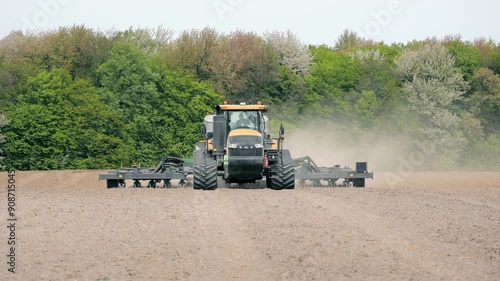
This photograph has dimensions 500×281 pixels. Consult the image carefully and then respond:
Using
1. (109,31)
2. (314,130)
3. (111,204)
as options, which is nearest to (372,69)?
(314,130)

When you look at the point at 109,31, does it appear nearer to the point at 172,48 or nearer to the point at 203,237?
the point at 172,48

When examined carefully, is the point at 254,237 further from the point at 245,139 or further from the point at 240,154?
the point at 245,139

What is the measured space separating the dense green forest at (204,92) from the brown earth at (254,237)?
37.0 meters

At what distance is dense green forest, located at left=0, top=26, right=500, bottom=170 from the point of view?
2466 inches

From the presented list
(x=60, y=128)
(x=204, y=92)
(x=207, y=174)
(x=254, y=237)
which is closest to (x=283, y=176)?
(x=207, y=174)

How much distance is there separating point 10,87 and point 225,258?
174 feet

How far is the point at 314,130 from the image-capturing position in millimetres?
75000

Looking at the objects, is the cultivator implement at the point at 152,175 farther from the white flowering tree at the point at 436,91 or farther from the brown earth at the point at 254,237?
the white flowering tree at the point at 436,91

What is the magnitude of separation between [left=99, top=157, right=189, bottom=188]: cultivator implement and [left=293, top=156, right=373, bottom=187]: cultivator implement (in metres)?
4.13

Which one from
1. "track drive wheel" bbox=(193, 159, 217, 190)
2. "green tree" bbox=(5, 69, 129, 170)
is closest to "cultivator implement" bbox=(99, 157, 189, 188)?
"track drive wheel" bbox=(193, 159, 217, 190)

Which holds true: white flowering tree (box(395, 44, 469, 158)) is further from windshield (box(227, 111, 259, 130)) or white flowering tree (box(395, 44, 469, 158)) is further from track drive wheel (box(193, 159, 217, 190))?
track drive wheel (box(193, 159, 217, 190))

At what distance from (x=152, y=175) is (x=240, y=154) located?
14.1 ft

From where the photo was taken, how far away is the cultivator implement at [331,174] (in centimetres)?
3095

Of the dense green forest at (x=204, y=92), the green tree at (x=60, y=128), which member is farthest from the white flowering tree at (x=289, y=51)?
the green tree at (x=60, y=128)
